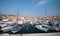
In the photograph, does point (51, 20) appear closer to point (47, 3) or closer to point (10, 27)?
point (47, 3)

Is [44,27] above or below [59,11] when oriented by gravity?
below

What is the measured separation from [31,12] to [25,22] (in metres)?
0.39

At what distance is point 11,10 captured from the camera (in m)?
5.30

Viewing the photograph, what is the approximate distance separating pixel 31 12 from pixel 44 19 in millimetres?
496

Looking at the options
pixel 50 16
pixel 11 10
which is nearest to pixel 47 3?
pixel 50 16

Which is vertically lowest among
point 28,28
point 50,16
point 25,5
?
point 28,28

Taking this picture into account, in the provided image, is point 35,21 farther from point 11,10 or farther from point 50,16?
point 11,10

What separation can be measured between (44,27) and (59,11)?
73cm

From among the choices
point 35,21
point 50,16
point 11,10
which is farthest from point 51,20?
point 11,10

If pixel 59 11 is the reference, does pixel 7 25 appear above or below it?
below

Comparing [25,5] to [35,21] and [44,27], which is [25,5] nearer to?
[35,21]

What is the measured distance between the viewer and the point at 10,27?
5.30 meters

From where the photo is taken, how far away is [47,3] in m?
5.36

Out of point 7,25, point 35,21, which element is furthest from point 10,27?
point 35,21
